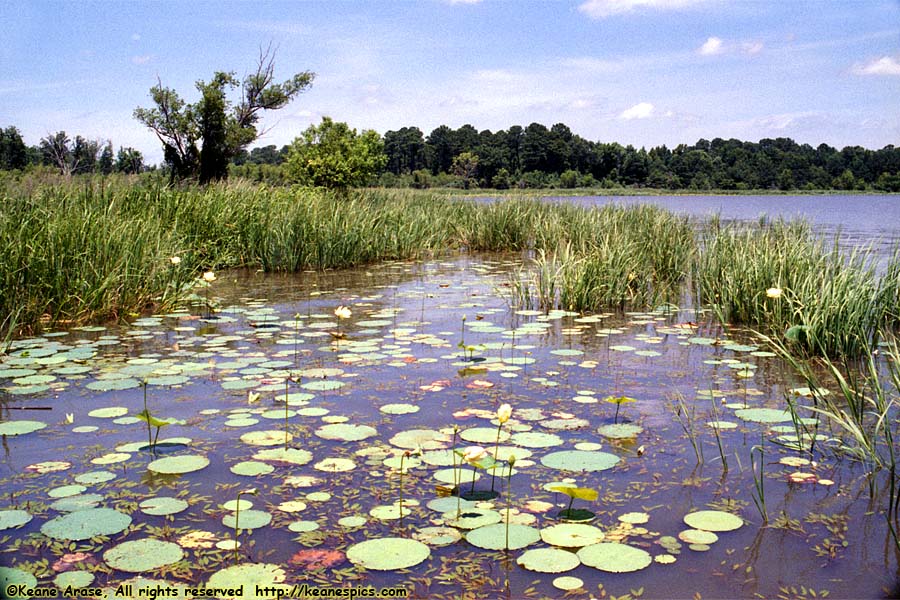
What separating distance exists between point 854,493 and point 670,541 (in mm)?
829

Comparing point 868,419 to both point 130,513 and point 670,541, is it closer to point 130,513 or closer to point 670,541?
point 670,541

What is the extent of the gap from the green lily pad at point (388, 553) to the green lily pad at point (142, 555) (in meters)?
0.49

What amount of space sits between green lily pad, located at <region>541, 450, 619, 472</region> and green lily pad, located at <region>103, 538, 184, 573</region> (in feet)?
4.36

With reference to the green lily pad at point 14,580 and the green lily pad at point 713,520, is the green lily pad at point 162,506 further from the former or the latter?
the green lily pad at point 713,520

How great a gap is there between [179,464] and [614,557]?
5.23ft

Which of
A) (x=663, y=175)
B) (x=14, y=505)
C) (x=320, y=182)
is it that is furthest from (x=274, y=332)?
(x=663, y=175)

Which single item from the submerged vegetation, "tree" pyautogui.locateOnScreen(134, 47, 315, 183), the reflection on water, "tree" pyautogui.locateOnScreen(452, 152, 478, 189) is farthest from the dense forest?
the reflection on water

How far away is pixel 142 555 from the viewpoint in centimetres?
196

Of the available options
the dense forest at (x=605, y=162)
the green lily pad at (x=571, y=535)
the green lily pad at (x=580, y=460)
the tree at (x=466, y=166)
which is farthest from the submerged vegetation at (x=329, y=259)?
the tree at (x=466, y=166)

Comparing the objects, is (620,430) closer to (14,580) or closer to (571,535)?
(571,535)

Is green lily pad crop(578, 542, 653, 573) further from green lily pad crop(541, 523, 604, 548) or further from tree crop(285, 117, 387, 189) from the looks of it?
tree crop(285, 117, 387, 189)

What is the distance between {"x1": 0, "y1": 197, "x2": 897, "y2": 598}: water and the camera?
195 centimetres

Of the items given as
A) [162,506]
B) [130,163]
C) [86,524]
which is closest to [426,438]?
[162,506]

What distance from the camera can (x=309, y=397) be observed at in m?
3.51
